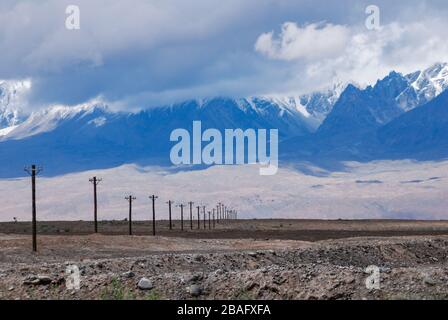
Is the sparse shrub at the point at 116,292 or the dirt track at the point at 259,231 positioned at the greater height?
the sparse shrub at the point at 116,292

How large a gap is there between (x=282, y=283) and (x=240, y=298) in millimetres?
1212

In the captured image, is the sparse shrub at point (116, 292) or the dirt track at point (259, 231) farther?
the dirt track at point (259, 231)

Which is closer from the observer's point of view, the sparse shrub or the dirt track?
the sparse shrub

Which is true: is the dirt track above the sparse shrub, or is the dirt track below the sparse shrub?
below

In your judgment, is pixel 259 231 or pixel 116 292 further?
pixel 259 231

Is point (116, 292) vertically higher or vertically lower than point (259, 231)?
higher
